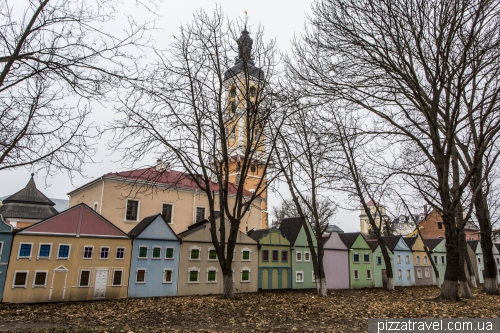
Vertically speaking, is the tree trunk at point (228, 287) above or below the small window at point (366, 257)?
below

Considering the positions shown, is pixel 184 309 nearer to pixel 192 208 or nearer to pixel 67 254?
pixel 67 254

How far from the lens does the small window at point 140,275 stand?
74.4ft

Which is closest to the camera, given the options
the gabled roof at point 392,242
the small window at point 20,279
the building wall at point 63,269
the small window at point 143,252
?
the small window at point 20,279

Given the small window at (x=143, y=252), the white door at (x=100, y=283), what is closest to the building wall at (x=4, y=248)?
the white door at (x=100, y=283)

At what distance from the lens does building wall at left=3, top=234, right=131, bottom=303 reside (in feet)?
62.3

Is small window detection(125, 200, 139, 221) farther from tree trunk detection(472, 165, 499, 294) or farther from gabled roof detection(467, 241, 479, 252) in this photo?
gabled roof detection(467, 241, 479, 252)

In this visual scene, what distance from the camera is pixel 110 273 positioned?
2169cm

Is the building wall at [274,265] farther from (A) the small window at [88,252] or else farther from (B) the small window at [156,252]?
(A) the small window at [88,252]

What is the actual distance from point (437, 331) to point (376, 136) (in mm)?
9164

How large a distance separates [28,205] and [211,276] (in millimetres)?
25336

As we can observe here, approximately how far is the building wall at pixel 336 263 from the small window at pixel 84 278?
790 inches

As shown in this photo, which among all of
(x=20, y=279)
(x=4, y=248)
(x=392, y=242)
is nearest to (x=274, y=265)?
(x=20, y=279)

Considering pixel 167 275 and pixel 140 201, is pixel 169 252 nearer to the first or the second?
pixel 167 275

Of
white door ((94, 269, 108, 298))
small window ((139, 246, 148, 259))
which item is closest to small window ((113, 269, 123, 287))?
white door ((94, 269, 108, 298))
